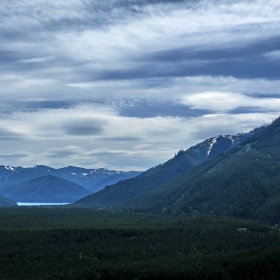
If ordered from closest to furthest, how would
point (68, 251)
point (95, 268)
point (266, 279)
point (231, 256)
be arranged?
1. point (266, 279)
2. point (95, 268)
3. point (231, 256)
4. point (68, 251)

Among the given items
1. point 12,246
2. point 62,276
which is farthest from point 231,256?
point 12,246

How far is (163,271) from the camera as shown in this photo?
13475 cm

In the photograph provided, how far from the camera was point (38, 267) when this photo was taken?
15000 cm

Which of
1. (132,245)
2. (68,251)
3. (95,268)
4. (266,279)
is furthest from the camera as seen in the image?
(132,245)

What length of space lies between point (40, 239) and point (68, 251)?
79.7 ft

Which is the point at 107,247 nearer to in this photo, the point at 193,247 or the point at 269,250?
the point at 193,247

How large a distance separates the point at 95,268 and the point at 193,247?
6345 centimetres

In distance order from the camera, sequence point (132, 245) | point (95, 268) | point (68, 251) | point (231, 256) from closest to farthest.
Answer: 1. point (95, 268)
2. point (231, 256)
3. point (68, 251)
4. point (132, 245)

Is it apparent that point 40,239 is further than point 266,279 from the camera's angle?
Yes

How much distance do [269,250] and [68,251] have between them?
3448 inches

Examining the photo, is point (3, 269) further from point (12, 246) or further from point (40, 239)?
point (40, 239)

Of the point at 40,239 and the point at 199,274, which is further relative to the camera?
the point at 40,239

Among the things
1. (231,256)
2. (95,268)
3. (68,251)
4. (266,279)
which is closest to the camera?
(266,279)

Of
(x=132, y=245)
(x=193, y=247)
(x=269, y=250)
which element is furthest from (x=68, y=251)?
(x=269, y=250)
